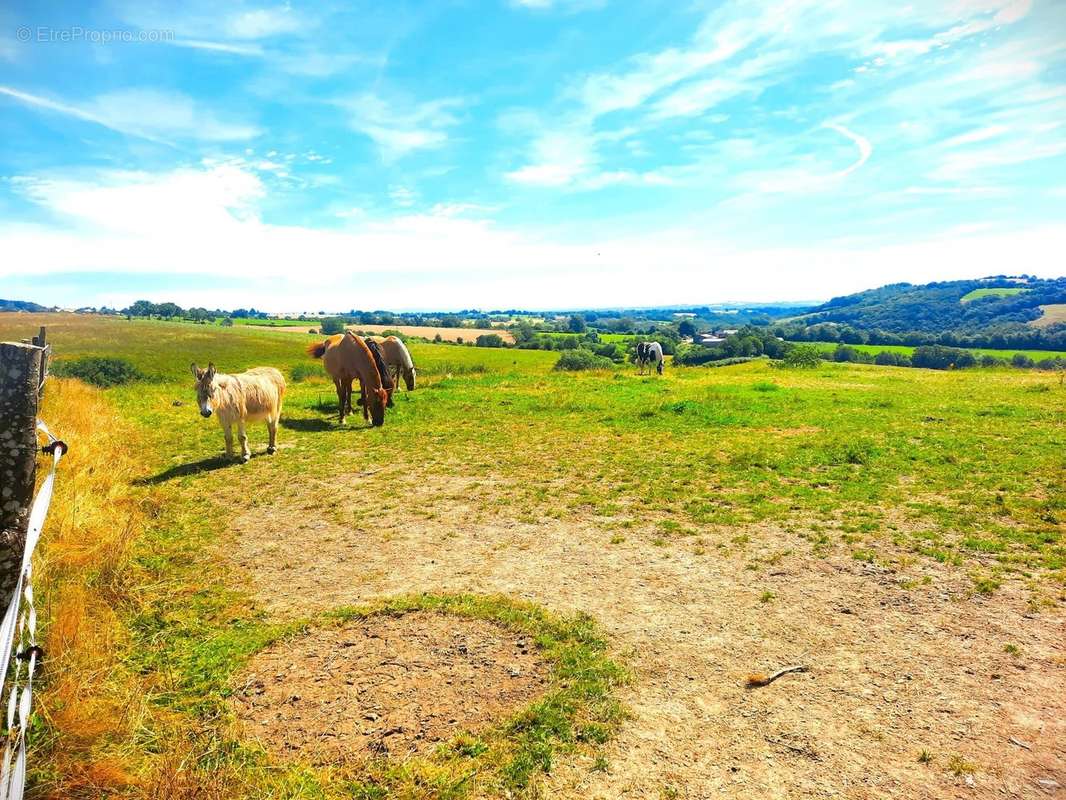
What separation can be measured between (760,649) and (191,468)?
12381mm

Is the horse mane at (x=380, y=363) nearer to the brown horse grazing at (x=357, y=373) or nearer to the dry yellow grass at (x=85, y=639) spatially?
the brown horse grazing at (x=357, y=373)

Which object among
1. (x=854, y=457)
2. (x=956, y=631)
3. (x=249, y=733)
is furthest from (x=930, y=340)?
(x=249, y=733)

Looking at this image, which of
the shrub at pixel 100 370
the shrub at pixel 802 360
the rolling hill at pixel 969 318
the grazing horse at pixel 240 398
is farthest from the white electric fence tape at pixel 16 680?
the rolling hill at pixel 969 318

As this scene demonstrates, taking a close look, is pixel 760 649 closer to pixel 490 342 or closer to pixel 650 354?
pixel 650 354

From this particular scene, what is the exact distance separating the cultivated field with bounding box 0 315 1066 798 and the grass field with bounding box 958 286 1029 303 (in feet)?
646

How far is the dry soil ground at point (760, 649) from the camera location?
12.8ft

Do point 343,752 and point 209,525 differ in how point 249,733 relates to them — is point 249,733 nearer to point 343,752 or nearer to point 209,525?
point 343,752

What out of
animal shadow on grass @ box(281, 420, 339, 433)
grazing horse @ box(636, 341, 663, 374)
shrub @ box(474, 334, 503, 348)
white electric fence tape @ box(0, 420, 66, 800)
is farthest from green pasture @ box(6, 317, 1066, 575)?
shrub @ box(474, 334, 503, 348)

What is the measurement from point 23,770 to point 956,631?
814 cm

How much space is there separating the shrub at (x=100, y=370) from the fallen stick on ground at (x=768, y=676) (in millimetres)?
34878

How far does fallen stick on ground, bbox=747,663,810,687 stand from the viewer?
16.2 ft

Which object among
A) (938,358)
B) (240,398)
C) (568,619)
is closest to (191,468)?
(240,398)

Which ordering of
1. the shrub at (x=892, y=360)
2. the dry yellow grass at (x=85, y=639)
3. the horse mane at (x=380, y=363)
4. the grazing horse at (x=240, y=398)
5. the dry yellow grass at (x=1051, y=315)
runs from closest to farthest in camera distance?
the dry yellow grass at (x=85, y=639)
the grazing horse at (x=240, y=398)
the horse mane at (x=380, y=363)
the shrub at (x=892, y=360)
the dry yellow grass at (x=1051, y=315)

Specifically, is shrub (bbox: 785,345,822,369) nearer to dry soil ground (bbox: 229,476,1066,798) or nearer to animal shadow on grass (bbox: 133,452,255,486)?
dry soil ground (bbox: 229,476,1066,798)
